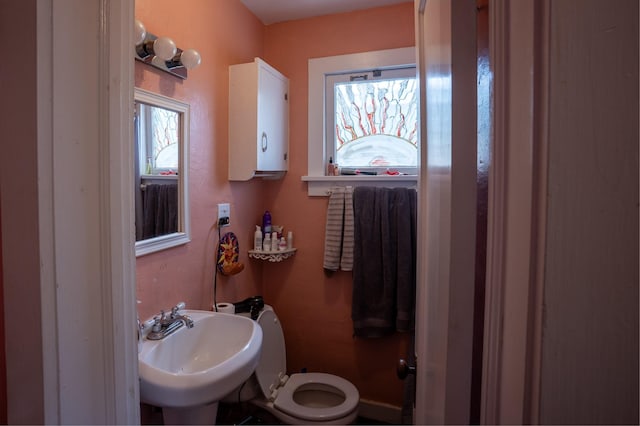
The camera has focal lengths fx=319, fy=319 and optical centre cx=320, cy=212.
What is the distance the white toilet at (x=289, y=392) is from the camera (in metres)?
1.58

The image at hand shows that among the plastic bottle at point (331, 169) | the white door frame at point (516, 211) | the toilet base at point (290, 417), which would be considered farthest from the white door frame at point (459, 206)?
the plastic bottle at point (331, 169)

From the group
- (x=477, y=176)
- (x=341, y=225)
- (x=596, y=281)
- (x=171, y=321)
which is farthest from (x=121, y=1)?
(x=341, y=225)

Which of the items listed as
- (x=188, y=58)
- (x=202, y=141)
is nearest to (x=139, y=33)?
(x=188, y=58)

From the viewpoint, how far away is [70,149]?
513 millimetres

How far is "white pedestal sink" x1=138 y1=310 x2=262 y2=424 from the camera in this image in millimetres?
979

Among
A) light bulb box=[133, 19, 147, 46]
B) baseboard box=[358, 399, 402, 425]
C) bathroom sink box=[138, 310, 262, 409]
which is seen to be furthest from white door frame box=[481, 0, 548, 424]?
baseboard box=[358, 399, 402, 425]

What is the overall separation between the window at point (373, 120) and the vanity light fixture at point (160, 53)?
0.93 meters

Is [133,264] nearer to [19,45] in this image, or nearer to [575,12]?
[19,45]

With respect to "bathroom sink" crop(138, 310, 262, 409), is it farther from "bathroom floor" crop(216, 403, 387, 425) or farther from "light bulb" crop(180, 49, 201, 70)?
"light bulb" crop(180, 49, 201, 70)

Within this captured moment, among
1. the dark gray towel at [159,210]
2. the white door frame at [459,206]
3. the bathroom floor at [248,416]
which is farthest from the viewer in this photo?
the bathroom floor at [248,416]

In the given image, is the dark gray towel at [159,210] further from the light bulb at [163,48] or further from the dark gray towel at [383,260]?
the dark gray towel at [383,260]

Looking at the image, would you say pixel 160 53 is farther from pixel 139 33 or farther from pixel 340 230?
pixel 340 230

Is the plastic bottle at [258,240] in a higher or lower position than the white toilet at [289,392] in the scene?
higher

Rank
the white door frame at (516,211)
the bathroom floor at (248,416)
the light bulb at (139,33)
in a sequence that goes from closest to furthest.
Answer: the white door frame at (516,211) < the light bulb at (139,33) < the bathroom floor at (248,416)
